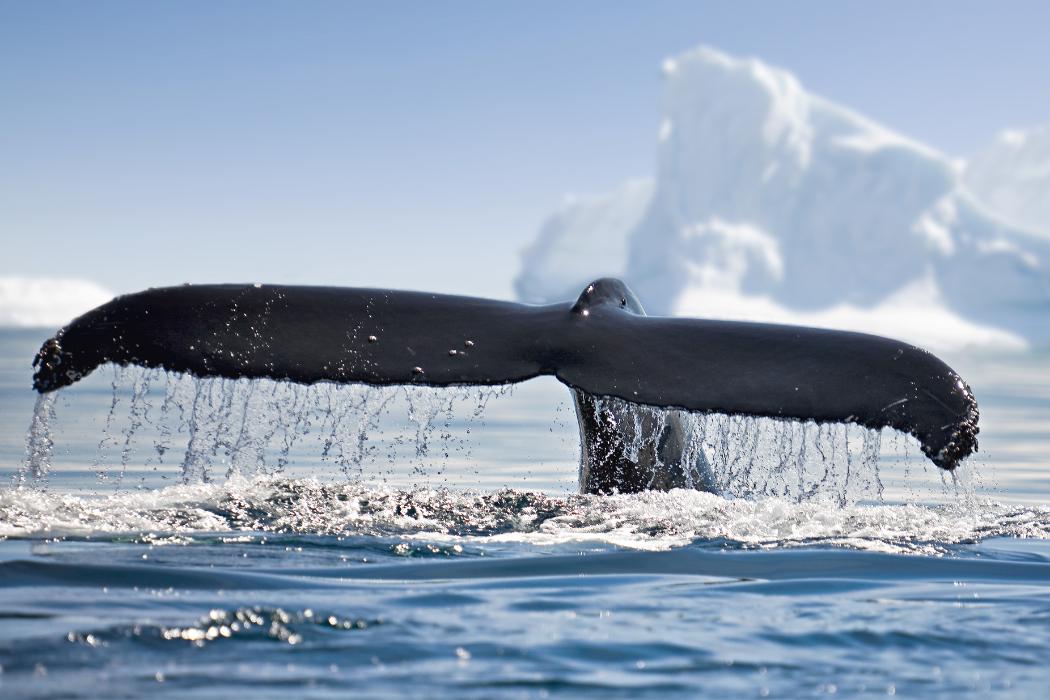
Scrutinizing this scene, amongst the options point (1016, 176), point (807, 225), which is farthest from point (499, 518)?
point (1016, 176)

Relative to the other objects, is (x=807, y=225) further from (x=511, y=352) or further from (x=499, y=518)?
(x=511, y=352)

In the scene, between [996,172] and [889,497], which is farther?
[996,172]

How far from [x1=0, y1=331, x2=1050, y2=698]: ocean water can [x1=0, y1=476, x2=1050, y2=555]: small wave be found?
0.02 m

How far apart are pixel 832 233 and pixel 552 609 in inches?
2155

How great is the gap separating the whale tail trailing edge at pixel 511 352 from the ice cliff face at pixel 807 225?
169ft

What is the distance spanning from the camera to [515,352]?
5.59 m

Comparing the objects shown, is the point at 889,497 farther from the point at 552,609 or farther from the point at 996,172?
the point at 996,172

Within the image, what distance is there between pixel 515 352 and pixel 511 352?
16 mm

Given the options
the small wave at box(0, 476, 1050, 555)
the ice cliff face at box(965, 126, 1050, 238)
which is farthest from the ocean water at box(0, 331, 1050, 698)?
the ice cliff face at box(965, 126, 1050, 238)

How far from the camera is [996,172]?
108 meters

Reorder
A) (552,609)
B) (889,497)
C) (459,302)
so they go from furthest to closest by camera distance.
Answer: (889,497) → (459,302) → (552,609)

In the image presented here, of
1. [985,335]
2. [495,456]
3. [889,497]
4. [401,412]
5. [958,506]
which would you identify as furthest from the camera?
[985,335]

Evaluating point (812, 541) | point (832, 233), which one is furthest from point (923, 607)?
point (832, 233)

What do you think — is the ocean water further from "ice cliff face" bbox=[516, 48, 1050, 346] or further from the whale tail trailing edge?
"ice cliff face" bbox=[516, 48, 1050, 346]
